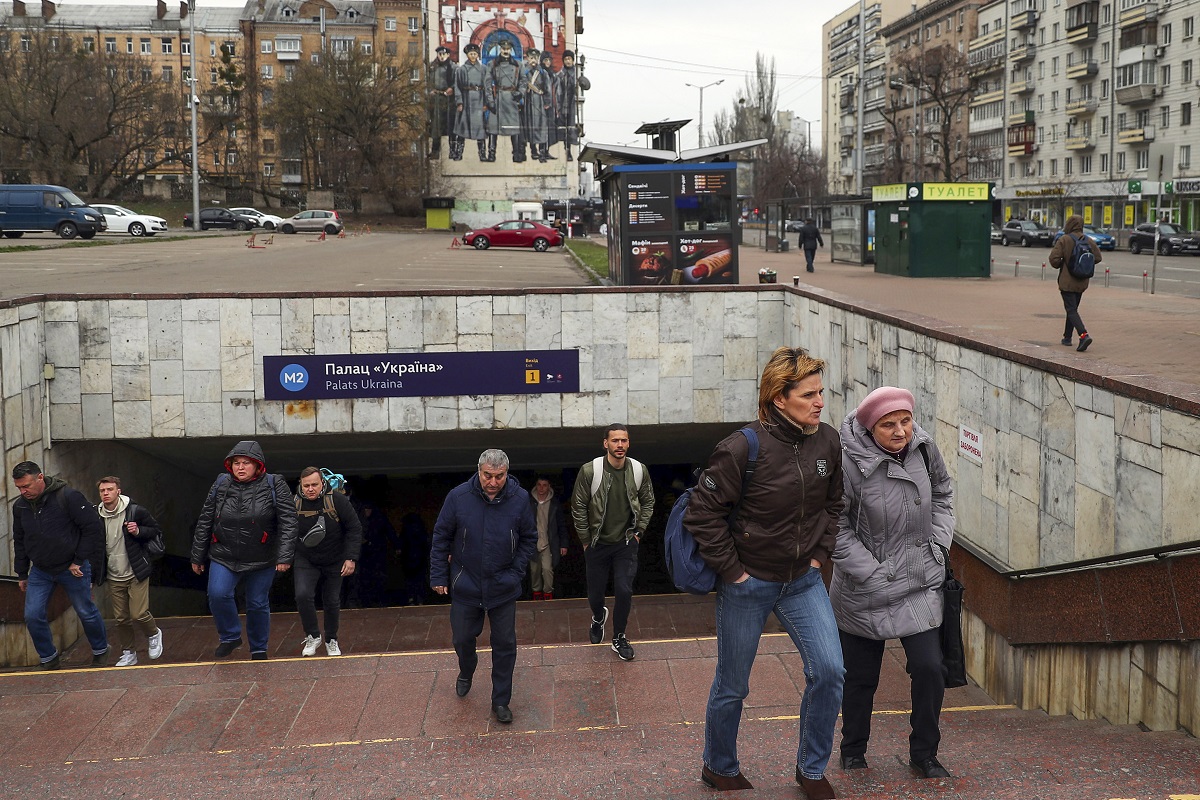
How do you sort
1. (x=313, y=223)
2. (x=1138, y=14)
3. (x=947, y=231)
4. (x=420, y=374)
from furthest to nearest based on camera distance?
(x=1138, y=14)
(x=313, y=223)
(x=947, y=231)
(x=420, y=374)

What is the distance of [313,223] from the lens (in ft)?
180

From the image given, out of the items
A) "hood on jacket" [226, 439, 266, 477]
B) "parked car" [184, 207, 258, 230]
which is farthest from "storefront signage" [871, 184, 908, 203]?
"parked car" [184, 207, 258, 230]

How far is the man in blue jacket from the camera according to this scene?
6.02 metres

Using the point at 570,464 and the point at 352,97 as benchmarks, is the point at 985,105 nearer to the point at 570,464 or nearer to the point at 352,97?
the point at 352,97

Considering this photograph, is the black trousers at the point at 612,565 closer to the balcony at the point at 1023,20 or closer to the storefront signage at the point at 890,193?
the storefront signage at the point at 890,193

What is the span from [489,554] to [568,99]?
233ft

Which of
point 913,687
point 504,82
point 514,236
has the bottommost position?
point 913,687

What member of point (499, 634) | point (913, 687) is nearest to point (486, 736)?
point (499, 634)

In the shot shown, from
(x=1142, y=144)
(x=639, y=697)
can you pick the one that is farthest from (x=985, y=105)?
(x=639, y=697)

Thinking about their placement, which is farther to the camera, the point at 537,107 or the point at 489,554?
the point at 537,107

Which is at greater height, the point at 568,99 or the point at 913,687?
the point at 568,99

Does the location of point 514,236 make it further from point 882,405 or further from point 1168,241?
point 882,405

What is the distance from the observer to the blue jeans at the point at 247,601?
7891 mm

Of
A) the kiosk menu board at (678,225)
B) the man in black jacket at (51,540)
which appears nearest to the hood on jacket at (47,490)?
the man in black jacket at (51,540)
